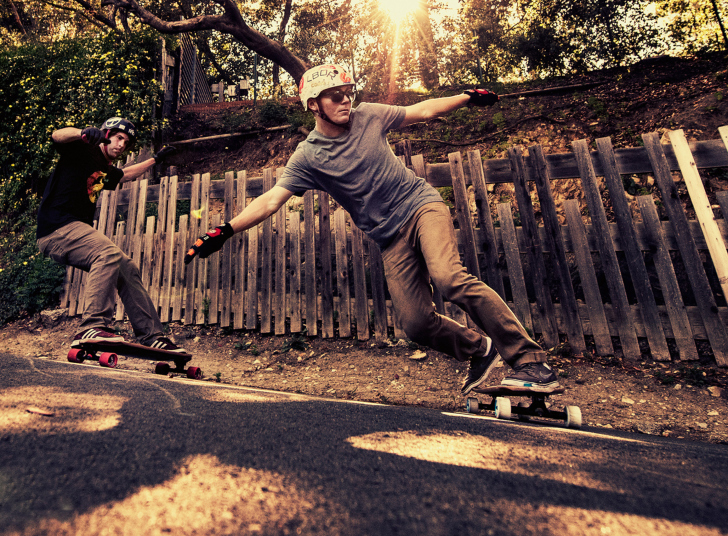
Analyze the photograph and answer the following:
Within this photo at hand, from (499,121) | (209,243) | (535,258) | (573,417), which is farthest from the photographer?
(499,121)

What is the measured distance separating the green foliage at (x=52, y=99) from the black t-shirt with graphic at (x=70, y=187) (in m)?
6.21

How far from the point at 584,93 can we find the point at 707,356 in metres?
7.84

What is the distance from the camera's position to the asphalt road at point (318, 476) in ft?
3.00

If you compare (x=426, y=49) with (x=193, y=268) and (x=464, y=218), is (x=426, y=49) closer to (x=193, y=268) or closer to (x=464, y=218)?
(x=193, y=268)

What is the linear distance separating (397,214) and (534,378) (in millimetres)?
1410

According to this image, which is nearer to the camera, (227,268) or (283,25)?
(227,268)

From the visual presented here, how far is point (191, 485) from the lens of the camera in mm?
1080

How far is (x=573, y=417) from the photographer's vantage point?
2268mm

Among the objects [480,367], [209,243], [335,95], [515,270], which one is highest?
[335,95]

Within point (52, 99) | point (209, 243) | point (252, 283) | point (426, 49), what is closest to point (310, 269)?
point (252, 283)

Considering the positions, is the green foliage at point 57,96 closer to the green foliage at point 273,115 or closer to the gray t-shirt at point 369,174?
the green foliage at point 273,115

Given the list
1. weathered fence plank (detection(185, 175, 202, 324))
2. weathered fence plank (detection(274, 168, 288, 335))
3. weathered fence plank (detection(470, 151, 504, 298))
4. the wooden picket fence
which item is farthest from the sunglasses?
weathered fence plank (detection(185, 175, 202, 324))

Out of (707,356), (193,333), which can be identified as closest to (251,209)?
(193,333)

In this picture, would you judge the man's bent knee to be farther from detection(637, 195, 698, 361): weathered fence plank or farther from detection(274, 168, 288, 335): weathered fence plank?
detection(274, 168, 288, 335): weathered fence plank
